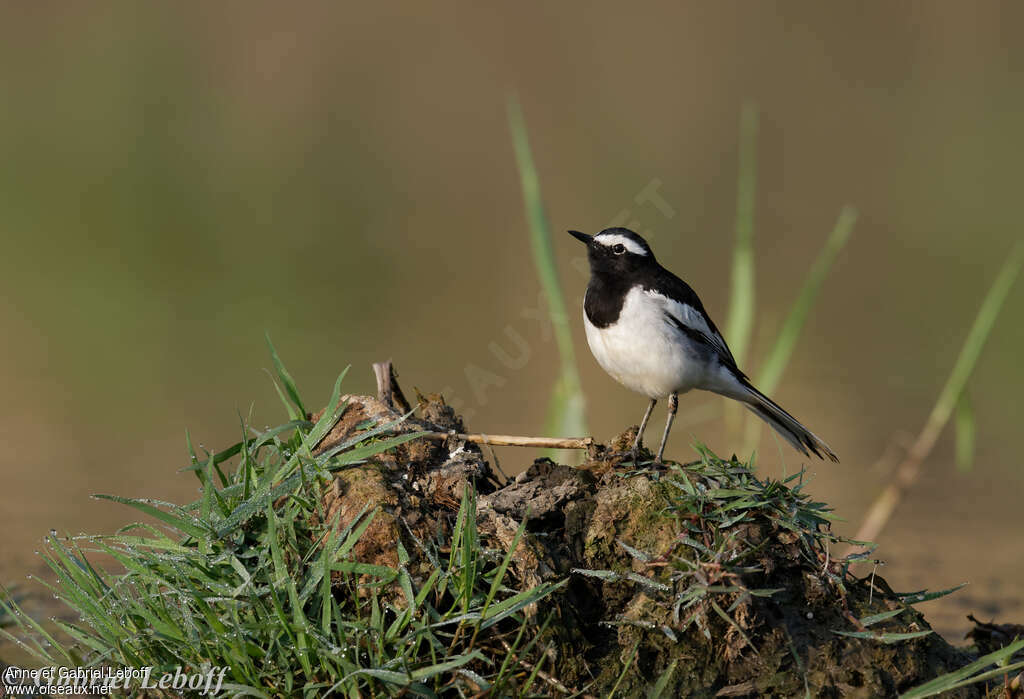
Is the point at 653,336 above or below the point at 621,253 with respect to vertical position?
below

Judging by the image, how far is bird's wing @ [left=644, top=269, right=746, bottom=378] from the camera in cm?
568

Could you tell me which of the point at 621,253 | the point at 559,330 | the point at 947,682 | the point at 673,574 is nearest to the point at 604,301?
the point at 621,253

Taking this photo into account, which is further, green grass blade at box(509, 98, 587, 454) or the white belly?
green grass blade at box(509, 98, 587, 454)

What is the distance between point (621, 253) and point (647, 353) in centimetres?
66

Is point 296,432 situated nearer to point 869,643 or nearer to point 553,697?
point 553,697

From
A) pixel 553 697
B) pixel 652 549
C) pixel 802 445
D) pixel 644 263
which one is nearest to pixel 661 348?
pixel 644 263

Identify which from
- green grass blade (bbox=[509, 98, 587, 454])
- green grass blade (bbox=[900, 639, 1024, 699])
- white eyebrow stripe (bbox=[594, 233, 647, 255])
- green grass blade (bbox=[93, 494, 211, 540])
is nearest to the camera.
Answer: green grass blade (bbox=[900, 639, 1024, 699])

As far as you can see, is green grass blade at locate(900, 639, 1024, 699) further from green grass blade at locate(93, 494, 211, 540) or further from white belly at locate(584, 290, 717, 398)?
green grass blade at locate(93, 494, 211, 540)

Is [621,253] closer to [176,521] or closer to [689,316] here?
[689,316]

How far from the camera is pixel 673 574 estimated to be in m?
4.02

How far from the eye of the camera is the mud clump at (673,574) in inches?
154

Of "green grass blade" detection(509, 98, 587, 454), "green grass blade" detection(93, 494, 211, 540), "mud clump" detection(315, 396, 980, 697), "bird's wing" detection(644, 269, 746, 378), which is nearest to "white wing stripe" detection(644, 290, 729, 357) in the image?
"bird's wing" detection(644, 269, 746, 378)

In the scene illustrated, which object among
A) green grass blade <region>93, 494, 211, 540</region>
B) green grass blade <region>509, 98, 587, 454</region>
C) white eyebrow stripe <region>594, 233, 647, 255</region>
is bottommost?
green grass blade <region>93, 494, 211, 540</region>

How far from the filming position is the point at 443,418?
4840mm
